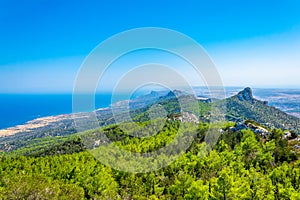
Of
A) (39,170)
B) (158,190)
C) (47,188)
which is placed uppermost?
(47,188)

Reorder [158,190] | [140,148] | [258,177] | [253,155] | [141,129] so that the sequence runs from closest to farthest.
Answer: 1. [258,177]
2. [158,190]
3. [253,155]
4. [140,148]
5. [141,129]

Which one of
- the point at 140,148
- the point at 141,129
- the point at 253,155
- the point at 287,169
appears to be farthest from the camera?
the point at 141,129

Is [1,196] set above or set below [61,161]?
above

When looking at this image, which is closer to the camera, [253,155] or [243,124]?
[253,155]

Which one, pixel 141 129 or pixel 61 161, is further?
pixel 141 129

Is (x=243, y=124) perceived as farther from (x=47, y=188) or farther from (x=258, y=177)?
(x=47, y=188)

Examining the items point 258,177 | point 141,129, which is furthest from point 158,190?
point 141,129

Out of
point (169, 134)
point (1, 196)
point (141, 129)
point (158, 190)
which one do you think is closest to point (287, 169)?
point (158, 190)

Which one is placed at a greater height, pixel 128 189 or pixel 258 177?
pixel 258 177

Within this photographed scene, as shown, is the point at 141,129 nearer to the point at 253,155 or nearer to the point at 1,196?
the point at 253,155
